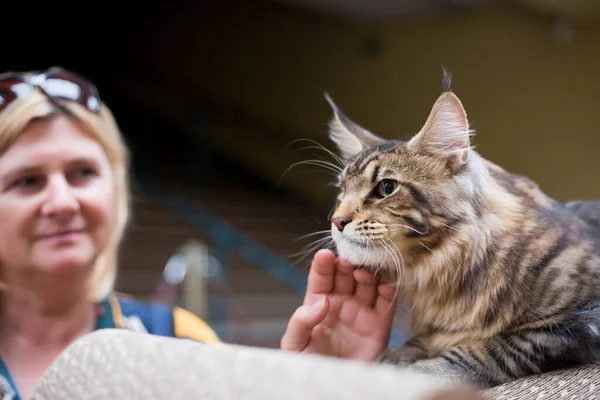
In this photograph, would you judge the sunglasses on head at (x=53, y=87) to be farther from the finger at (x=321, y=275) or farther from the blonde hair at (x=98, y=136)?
the finger at (x=321, y=275)

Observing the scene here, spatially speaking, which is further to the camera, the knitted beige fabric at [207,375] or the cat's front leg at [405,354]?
the cat's front leg at [405,354]

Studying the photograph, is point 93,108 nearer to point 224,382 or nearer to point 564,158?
point 224,382

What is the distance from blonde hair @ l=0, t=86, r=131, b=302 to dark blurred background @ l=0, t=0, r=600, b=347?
1.48ft

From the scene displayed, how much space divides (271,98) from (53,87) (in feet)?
13.7

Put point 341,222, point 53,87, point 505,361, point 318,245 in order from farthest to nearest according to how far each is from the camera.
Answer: point 53,87 < point 318,245 < point 341,222 < point 505,361

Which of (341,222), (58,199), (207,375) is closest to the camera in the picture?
(207,375)

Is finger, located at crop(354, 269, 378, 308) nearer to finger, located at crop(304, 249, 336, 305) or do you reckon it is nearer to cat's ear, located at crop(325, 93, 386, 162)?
finger, located at crop(304, 249, 336, 305)

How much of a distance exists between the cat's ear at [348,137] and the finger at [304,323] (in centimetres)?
28

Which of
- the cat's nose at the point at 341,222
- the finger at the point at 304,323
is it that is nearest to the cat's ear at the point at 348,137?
the cat's nose at the point at 341,222

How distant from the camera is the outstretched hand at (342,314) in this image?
95cm

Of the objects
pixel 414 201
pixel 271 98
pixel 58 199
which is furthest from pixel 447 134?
pixel 271 98

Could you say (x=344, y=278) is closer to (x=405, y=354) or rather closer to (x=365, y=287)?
(x=365, y=287)

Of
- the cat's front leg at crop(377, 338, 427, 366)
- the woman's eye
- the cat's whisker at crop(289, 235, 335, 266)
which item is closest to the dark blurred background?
the cat's whisker at crop(289, 235, 335, 266)

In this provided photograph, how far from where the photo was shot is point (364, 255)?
919 millimetres
